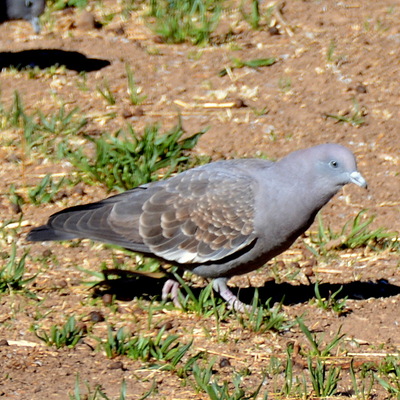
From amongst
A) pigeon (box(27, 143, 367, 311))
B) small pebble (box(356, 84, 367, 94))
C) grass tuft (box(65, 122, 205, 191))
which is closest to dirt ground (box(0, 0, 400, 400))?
small pebble (box(356, 84, 367, 94))

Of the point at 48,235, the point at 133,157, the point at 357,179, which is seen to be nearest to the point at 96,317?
the point at 48,235

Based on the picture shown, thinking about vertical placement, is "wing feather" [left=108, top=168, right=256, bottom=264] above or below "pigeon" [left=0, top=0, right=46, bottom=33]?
below

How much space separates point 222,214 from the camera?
4.82 meters

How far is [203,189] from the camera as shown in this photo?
4867 mm

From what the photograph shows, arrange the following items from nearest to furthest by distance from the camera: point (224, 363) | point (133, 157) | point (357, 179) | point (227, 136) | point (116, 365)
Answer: point (116, 365)
point (224, 363)
point (357, 179)
point (133, 157)
point (227, 136)

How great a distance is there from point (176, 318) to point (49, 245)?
3.61 ft

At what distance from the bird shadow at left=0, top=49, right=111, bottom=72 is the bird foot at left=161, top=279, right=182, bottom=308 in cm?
284

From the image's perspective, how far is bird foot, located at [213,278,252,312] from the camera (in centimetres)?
481

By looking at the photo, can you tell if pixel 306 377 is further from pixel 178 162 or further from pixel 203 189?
pixel 178 162

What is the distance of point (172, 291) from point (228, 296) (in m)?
→ 0.30

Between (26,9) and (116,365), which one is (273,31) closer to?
(26,9)

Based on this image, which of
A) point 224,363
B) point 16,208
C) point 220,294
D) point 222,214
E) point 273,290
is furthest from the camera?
point 16,208

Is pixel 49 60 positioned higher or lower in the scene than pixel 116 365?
higher

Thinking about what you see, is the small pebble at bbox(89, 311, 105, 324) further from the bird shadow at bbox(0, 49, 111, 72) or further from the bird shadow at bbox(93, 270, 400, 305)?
the bird shadow at bbox(0, 49, 111, 72)
